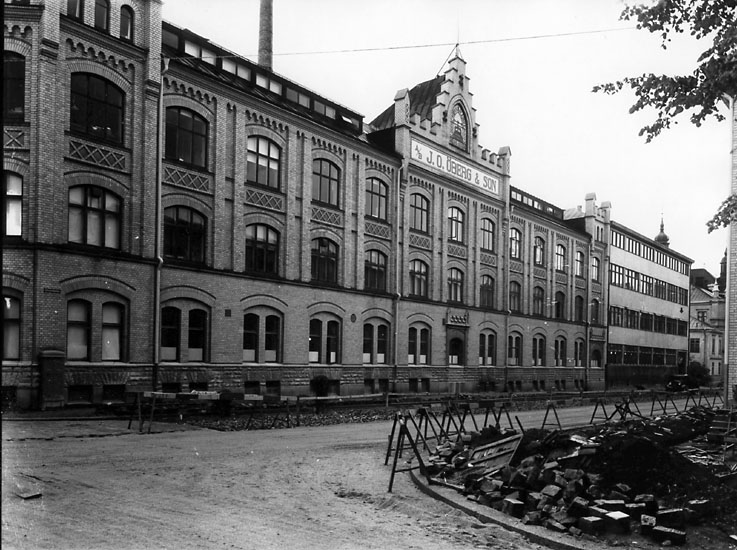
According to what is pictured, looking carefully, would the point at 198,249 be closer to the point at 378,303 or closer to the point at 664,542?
the point at 378,303

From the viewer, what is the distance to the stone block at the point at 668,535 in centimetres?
776

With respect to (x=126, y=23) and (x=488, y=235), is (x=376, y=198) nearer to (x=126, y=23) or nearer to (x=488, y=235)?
(x=488, y=235)

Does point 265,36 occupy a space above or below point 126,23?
above

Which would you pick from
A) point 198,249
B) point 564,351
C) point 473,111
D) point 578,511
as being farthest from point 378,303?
point 578,511

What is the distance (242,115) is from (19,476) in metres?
19.5

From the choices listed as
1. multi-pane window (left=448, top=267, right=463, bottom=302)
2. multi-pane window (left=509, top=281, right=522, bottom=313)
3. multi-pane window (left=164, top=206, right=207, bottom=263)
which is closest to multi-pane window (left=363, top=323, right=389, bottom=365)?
multi-pane window (left=448, top=267, right=463, bottom=302)

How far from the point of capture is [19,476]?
10.4 meters

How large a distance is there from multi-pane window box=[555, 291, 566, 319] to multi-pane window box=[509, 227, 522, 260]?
6697 millimetres

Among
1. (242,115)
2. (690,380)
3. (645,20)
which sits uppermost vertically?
(242,115)

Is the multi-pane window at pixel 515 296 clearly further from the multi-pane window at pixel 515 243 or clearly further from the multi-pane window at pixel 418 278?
the multi-pane window at pixel 418 278

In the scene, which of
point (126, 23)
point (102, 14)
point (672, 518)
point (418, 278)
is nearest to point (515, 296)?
point (418, 278)

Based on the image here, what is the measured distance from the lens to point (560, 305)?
50812mm

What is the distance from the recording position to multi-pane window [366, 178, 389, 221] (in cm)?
3384

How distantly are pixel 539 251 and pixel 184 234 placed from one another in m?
29.6
